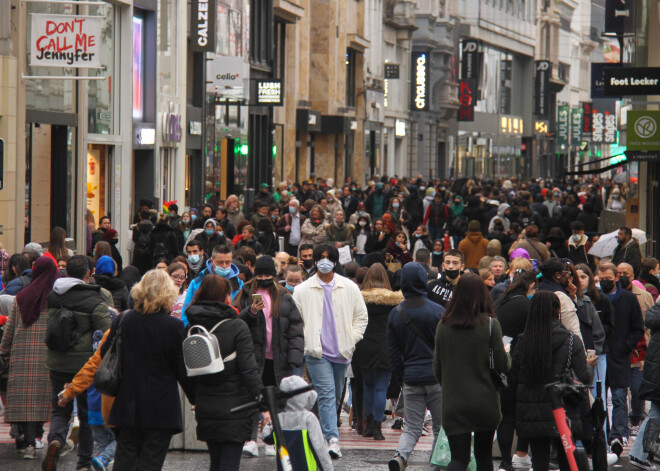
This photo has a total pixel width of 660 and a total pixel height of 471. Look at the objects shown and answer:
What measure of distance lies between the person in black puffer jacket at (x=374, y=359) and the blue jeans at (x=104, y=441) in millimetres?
2877

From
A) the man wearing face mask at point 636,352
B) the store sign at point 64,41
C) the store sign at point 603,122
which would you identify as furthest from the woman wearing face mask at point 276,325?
the store sign at point 603,122

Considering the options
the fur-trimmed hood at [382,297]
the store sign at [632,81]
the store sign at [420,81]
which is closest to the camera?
the fur-trimmed hood at [382,297]

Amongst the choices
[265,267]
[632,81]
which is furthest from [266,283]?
[632,81]

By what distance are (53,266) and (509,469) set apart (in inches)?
160

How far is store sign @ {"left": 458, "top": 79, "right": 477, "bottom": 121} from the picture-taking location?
74.6 metres

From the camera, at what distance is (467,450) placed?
8.60 m

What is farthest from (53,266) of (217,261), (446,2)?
(446,2)

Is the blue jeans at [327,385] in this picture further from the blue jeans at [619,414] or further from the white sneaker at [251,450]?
the blue jeans at [619,414]

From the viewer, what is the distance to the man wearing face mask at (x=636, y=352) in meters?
12.4

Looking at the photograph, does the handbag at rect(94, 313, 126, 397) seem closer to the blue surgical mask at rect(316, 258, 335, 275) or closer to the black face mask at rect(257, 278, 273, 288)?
the black face mask at rect(257, 278, 273, 288)

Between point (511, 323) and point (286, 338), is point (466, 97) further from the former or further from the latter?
point (511, 323)

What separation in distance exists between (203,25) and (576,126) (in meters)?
77.9

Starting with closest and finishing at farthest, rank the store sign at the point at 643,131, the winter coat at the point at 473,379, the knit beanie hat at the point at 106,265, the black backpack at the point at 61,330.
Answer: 1. the winter coat at the point at 473,379
2. the black backpack at the point at 61,330
3. the knit beanie hat at the point at 106,265
4. the store sign at the point at 643,131

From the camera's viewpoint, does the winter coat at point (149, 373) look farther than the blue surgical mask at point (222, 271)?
No
